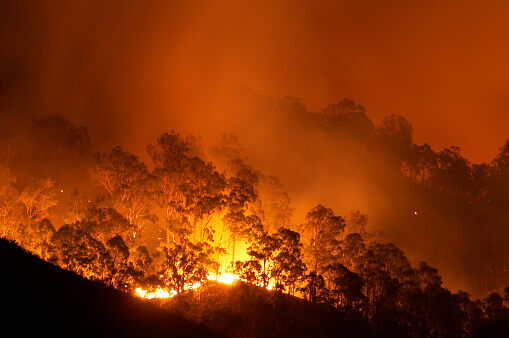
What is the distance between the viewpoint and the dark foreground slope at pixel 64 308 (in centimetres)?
1113

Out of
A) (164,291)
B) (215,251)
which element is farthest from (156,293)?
(215,251)

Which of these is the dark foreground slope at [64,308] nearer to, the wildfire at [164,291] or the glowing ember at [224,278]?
the wildfire at [164,291]

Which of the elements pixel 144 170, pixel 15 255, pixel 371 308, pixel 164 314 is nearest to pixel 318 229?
pixel 371 308

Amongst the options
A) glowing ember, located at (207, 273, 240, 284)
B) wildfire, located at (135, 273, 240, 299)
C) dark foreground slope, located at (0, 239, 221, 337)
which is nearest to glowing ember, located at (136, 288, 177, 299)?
wildfire, located at (135, 273, 240, 299)

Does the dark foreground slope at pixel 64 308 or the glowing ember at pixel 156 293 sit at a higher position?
the glowing ember at pixel 156 293

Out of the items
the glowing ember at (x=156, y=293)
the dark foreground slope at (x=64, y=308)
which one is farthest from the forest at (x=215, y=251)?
the dark foreground slope at (x=64, y=308)

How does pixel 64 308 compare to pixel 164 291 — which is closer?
pixel 64 308

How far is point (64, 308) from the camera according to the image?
12.6 meters

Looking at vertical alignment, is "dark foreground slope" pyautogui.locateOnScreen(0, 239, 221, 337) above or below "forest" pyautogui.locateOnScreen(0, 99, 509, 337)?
below

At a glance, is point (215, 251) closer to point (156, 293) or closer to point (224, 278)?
point (224, 278)

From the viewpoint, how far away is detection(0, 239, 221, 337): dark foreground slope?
36.5 ft

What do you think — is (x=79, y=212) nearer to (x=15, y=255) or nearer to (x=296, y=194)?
(x=15, y=255)

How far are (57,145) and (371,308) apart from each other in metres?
40.0

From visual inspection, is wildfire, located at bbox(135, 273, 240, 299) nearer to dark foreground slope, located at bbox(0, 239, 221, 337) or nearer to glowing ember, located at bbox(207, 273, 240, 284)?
glowing ember, located at bbox(207, 273, 240, 284)
